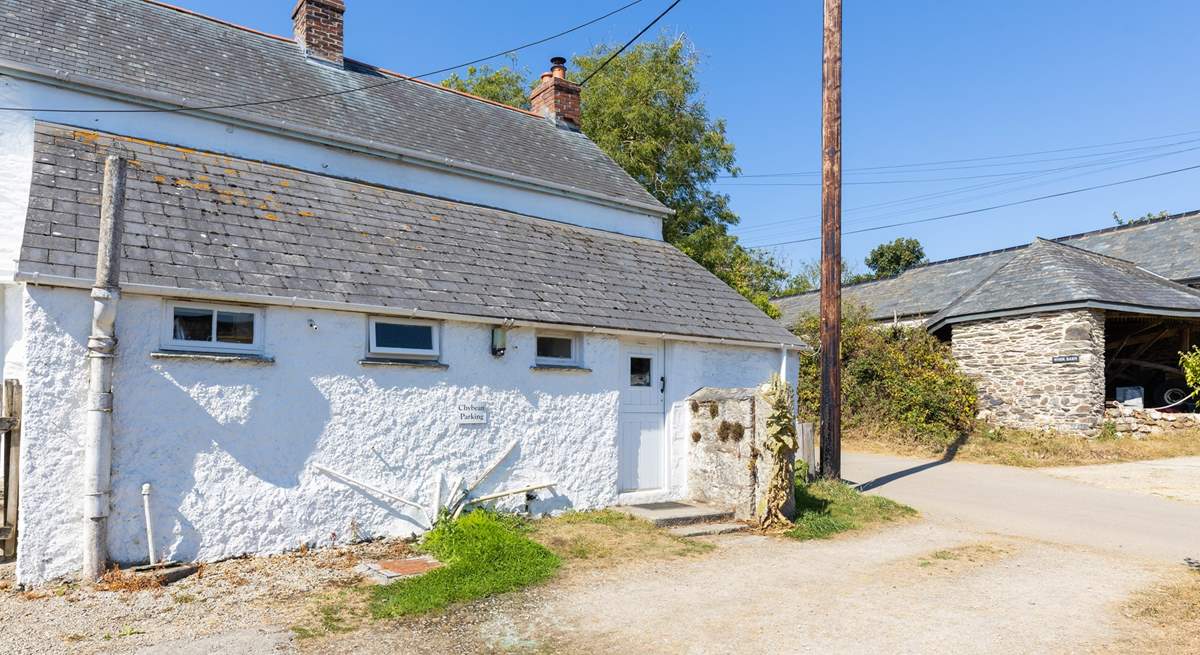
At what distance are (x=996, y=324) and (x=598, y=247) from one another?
12.9m

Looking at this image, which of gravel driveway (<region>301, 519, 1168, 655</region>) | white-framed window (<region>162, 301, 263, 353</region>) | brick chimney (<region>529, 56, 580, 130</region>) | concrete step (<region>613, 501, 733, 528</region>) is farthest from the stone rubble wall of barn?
brick chimney (<region>529, 56, 580, 130</region>)

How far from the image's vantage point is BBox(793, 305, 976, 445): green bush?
19141 millimetres

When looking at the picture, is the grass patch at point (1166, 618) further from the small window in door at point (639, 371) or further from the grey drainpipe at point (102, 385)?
the grey drainpipe at point (102, 385)

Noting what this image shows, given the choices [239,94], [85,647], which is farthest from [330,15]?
[85,647]

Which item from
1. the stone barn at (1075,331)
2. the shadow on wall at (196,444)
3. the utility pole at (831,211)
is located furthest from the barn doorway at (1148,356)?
the shadow on wall at (196,444)

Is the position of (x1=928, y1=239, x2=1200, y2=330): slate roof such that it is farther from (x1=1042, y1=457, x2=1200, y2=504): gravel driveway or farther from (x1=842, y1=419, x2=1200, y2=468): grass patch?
(x1=1042, y1=457, x2=1200, y2=504): gravel driveway

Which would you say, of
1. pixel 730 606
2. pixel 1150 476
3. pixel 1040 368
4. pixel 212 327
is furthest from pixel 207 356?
pixel 1040 368

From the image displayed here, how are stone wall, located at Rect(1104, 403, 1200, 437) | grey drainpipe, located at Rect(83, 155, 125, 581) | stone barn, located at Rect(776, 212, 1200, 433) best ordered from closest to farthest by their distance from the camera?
grey drainpipe, located at Rect(83, 155, 125, 581) < stone barn, located at Rect(776, 212, 1200, 433) < stone wall, located at Rect(1104, 403, 1200, 437)

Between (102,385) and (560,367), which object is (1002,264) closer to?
(560,367)

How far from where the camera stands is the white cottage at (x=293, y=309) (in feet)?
22.5

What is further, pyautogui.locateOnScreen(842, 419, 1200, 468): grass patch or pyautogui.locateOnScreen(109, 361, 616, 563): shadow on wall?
pyautogui.locateOnScreen(842, 419, 1200, 468): grass patch

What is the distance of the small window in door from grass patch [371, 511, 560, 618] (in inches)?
110

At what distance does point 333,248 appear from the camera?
29.1 ft

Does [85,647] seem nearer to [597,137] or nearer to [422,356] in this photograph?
[422,356]
